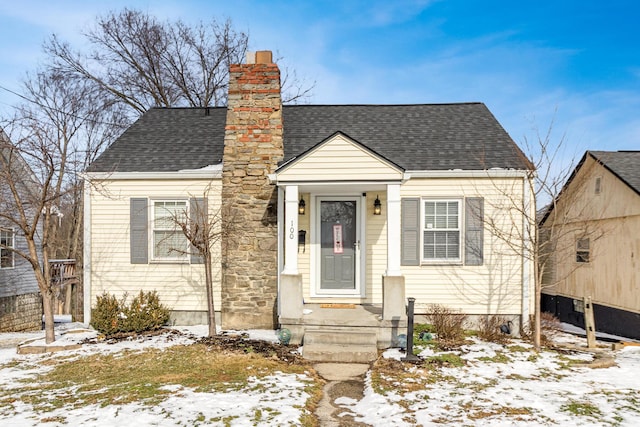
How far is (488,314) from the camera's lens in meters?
8.69

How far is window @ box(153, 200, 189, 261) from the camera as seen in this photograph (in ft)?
29.9

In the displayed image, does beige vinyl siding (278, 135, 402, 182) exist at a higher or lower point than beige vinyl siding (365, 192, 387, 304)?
higher

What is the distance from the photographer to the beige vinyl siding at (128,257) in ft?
29.8

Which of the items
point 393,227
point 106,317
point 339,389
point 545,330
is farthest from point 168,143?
point 545,330

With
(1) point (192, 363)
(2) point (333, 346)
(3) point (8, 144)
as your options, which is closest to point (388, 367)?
(2) point (333, 346)

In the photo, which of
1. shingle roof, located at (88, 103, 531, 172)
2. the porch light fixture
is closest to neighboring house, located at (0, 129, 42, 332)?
shingle roof, located at (88, 103, 531, 172)

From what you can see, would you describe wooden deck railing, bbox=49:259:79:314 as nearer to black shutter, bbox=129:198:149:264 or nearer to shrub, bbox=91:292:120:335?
black shutter, bbox=129:198:149:264

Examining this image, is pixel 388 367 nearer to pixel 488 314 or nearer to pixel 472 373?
pixel 472 373

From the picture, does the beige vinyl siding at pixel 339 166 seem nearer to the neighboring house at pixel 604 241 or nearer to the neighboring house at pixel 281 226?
the neighboring house at pixel 281 226

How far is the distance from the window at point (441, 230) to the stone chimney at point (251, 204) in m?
3.18

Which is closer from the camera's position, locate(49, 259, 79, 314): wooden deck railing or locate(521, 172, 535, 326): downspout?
locate(521, 172, 535, 326): downspout

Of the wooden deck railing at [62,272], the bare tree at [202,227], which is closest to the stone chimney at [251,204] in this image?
the bare tree at [202,227]

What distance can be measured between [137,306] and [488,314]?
7.13 m

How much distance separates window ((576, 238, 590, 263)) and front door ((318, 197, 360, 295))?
710cm
